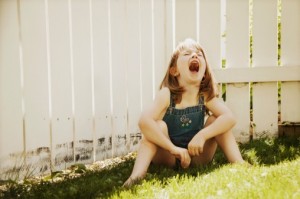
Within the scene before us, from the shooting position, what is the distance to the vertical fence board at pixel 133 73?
3878mm

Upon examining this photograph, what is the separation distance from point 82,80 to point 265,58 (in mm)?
1744

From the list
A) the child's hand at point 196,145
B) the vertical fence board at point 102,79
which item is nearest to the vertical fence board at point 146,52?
the vertical fence board at point 102,79

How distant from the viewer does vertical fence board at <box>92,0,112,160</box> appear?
3.51 meters

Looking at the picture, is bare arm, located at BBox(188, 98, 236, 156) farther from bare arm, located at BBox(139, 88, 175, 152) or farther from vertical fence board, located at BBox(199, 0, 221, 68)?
vertical fence board, located at BBox(199, 0, 221, 68)

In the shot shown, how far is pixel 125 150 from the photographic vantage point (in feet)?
12.5

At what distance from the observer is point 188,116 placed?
288 centimetres

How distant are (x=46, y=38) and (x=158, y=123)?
1.03m

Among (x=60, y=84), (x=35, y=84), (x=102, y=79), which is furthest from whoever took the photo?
(x=102, y=79)

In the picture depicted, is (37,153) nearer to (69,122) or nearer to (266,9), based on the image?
(69,122)

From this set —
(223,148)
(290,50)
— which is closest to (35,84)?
(223,148)

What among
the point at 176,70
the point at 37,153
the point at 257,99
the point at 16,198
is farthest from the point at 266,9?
the point at 16,198

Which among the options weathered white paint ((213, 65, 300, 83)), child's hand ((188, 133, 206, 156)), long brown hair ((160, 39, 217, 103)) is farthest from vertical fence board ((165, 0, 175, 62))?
child's hand ((188, 133, 206, 156))

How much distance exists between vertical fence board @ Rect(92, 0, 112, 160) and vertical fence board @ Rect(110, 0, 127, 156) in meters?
0.08

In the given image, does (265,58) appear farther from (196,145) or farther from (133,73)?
(196,145)
